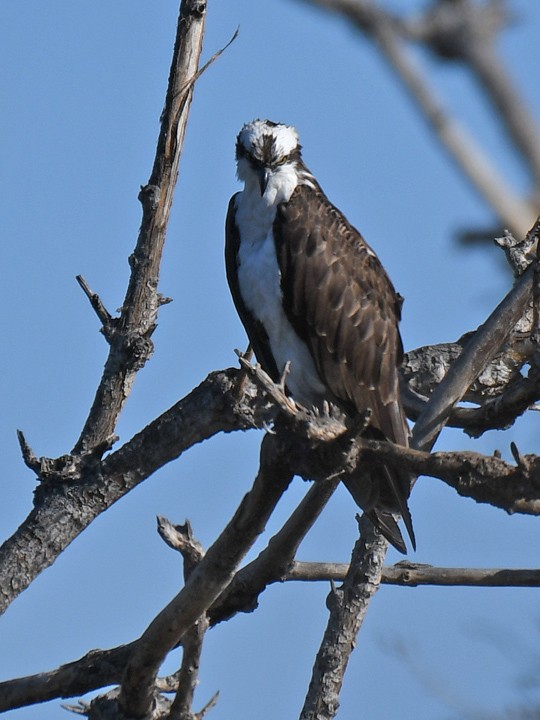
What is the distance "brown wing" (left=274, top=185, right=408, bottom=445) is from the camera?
6000mm

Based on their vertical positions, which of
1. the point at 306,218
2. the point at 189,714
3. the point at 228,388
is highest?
the point at 306,218

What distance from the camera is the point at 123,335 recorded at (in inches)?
238

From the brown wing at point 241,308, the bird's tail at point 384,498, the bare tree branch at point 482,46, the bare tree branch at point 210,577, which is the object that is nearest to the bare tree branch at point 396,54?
the bare tree branch at point 482,46

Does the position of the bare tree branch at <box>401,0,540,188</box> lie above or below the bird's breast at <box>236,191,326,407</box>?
below

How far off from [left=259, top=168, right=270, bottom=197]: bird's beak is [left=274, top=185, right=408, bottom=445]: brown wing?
0.72ft

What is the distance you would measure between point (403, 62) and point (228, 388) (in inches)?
162

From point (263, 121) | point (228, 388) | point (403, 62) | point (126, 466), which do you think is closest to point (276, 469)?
point (228, 388)

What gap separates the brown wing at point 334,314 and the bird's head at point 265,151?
40cm

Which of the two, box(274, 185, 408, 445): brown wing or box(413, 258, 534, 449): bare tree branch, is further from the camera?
box(274, 185, 408, 445): brown wing

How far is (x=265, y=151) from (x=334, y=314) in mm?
1182

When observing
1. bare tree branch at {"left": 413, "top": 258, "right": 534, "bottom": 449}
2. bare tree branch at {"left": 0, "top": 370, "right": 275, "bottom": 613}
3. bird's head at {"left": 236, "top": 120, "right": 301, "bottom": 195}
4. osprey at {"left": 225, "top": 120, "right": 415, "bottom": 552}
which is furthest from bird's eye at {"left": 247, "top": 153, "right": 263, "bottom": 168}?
bare tree branch at {"left": 413, "top": 258, "right": 534, "bottom": 449}

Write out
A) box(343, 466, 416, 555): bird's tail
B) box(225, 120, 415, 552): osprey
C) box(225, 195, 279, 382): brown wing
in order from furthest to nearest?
box(225, 195, 279, 382): brown wing → box(225, 120, 415, 552): osprey → box(343, 466, 416, 555): bird's tail

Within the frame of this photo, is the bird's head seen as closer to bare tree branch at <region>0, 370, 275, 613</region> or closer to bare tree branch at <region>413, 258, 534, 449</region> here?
bare tree branch at <region>0, 370, 275, 613</region>

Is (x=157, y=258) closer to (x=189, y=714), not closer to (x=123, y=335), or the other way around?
(x=123, y=335)
